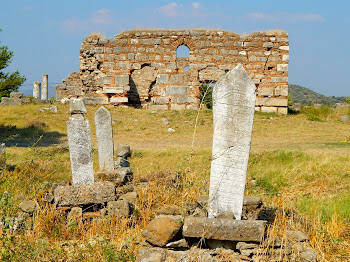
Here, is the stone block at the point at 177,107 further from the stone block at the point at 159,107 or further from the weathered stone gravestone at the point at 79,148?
the weathered stone gravestone at the point at 79,148

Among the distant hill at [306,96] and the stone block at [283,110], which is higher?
the distant hill at [306,96]

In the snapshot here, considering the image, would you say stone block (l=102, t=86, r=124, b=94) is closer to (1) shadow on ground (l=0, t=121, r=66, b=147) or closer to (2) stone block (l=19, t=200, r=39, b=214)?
(1) shadow on ground (l=0, t=121, r=66, b=147)

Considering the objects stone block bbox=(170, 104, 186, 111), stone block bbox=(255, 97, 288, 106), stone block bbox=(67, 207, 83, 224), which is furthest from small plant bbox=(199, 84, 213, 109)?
stone block bbox=(255, 97, 288, 106)

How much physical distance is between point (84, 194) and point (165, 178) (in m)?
1.67

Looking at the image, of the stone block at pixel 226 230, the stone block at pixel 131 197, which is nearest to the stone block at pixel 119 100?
the stone block at pixel 131 197

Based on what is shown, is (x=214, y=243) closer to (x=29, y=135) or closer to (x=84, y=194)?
(x=84, y=194)

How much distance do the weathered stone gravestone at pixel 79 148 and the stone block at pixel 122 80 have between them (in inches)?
542

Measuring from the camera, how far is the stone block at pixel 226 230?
503 centimetres

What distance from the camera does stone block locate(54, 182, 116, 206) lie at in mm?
6645

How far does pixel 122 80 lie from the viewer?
21.2m

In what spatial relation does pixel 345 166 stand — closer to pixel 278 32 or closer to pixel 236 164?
pixel 236 164

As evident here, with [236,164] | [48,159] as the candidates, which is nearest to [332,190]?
[236,164]

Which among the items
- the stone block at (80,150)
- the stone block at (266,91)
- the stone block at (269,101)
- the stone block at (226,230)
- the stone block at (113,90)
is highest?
the stone block at (266,91)

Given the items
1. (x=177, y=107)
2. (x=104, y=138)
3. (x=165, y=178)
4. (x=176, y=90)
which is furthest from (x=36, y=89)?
(x=165, y=178)
